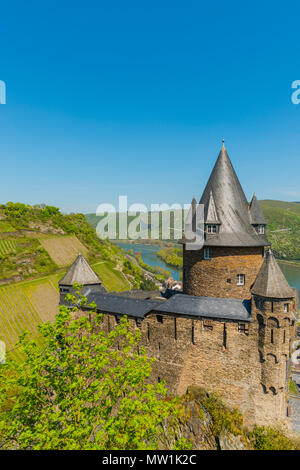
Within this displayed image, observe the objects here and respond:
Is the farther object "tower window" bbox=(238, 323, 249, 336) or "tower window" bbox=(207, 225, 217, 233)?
"tower window" bbox=(207, 225, 217, 233)

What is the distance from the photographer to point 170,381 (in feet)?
57.0

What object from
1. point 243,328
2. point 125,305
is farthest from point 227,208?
point 125,305

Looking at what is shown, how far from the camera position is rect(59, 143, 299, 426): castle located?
1520cm

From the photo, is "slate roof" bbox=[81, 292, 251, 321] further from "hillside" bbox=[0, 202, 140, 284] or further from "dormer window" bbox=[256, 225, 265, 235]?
"hillside" bbox=[0, 202, 140, 284]

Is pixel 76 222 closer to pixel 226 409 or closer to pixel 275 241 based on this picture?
pixel 226 409

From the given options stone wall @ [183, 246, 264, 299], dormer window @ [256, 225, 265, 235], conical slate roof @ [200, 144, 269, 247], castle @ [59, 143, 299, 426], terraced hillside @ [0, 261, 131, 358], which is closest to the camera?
castle @ [59, 143, 299, 426]

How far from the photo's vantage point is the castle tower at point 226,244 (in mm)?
17672

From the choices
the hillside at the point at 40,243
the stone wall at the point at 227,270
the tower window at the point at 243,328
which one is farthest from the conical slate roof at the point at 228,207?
the hillside at the point at 40,243

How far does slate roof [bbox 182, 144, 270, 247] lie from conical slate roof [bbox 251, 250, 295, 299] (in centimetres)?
231

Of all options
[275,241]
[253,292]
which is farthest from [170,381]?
[275,241]

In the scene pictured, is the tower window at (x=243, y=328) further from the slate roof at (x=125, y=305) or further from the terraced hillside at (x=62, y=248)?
the terraced hillside at (x=62, y=248)

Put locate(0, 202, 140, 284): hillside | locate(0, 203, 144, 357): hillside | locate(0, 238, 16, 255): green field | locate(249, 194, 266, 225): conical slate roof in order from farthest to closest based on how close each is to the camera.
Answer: locate(0, 238, 16, 255): green field, locate(0, 202, 140, 284): hillside, locate(0, 203, 144, 357): hillside, locate(249, 194, 266, 225): conical slate roof

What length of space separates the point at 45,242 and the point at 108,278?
64.5 ft

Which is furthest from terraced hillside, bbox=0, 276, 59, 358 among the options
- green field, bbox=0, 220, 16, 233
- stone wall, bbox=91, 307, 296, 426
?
stone wall, bbox=91, 307, 296, 426
